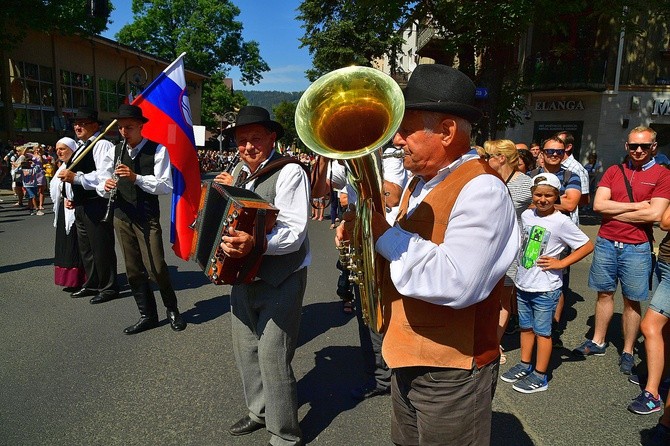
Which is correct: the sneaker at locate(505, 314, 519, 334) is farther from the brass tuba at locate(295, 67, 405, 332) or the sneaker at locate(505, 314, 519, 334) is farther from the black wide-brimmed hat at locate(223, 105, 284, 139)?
the brass tuba at locate(295, 67, 405, 332)

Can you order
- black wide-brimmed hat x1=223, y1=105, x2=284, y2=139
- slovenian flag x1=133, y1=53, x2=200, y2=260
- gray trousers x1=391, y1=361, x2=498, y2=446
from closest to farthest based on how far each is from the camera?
gray trousers x1=391, y1=361, x2=498, y2=446 → black wide-brimmed hat x1=223, y1=105, x2=284, y2=139 → slovenian flag x1=133, y1=53, x2=200, y2=260

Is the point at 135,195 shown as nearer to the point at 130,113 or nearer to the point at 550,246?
the point at 130,113

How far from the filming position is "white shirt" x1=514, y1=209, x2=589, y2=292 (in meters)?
3.71

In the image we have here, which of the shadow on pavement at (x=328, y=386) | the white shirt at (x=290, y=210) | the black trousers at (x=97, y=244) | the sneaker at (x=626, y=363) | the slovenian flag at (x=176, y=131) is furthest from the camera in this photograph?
the black trousers at (x=97, y=244)

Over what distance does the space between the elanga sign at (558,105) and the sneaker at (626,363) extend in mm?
Answer: 17631

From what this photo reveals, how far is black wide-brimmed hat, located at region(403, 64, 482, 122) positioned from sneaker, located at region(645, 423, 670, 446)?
7.98ft

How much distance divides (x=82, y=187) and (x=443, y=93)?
4872 mm

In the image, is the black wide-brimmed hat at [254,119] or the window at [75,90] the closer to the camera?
the black wide-brimmed hat at [254,119]

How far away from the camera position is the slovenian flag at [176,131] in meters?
4.54

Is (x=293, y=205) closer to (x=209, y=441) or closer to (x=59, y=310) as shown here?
(x=209, y=441)

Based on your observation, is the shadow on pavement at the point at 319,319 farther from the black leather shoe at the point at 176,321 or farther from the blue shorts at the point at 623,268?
the blue shorts at the point at 623,268

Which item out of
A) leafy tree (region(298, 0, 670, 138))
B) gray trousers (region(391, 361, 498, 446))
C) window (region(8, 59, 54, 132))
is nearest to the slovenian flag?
gray trousers (region(391, 361, 498, 446))

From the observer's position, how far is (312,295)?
5996 millimetres

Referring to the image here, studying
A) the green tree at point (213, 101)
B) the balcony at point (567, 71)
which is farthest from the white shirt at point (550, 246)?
the green tree at point (213, 101)
